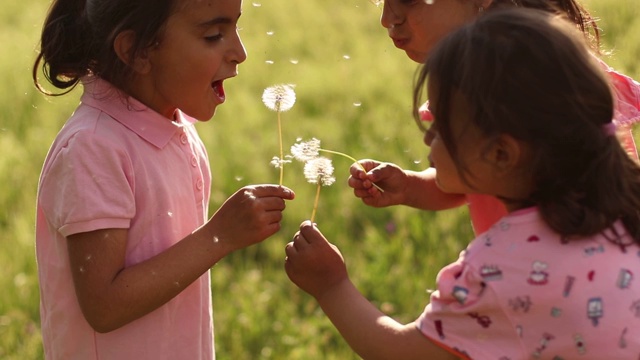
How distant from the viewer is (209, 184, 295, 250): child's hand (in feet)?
8.54

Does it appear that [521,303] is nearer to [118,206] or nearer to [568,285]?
[568,285]

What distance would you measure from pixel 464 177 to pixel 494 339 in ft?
1.05

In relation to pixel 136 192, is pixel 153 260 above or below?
below

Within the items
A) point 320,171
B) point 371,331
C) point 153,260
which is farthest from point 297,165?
point 371,331

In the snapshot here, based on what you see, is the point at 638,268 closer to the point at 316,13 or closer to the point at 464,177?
the point at 464,177

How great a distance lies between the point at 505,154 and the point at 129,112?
3.05ft

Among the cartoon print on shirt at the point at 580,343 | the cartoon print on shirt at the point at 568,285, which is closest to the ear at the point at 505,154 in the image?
the cartoon print on shirt at the point at 568,285

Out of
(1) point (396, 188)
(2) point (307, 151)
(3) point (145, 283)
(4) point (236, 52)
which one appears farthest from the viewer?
(1) point (396, 188)

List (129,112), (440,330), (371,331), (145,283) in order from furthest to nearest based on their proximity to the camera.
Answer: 1. (129,112)
2. (145,283)
3. (371,331)
4. (440,330)

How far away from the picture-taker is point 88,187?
2.47m

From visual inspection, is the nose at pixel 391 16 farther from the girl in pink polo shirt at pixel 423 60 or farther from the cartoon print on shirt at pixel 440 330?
the cartoon print on shirt at pixel 440 330

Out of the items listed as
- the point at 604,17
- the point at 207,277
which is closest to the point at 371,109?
the point at 604,17

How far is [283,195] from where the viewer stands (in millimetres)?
2637

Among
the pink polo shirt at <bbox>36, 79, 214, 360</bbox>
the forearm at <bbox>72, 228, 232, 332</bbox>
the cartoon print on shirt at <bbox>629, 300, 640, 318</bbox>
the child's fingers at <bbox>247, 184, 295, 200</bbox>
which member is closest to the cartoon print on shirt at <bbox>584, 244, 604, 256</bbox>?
the cartoon print on shirt at <bbox>629, 300, 640, 318</bbox>
